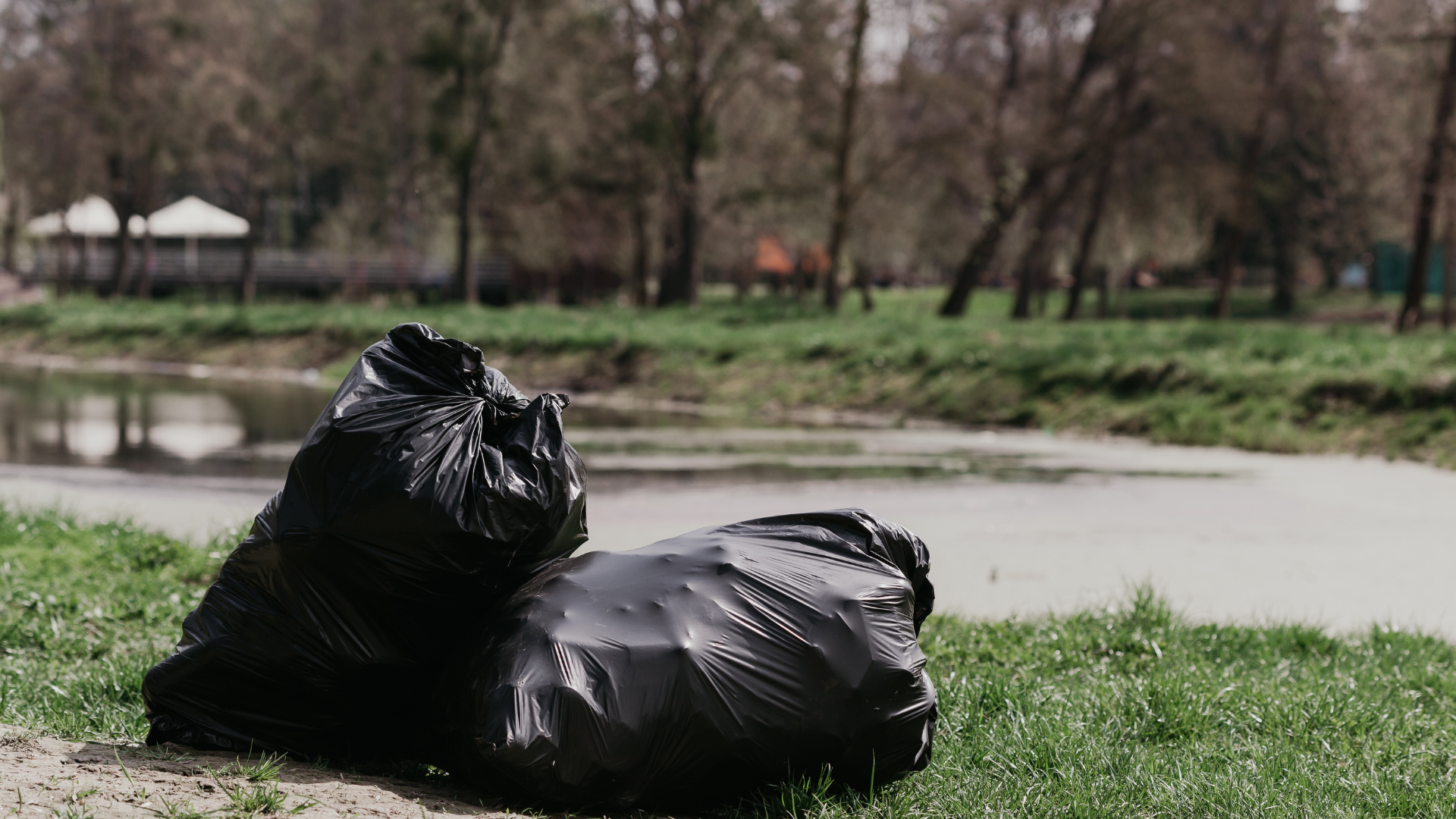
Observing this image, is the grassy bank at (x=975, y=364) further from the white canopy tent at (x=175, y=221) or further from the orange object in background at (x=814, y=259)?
the orange object in background at (x=814, y=259)

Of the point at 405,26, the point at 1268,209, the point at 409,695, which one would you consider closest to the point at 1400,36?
the point at 409,695

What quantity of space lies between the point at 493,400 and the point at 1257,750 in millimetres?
2178

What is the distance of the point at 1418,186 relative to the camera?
20312mm

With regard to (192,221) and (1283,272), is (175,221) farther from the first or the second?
(1283,272)

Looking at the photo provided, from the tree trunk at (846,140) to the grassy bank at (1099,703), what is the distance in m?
20.0

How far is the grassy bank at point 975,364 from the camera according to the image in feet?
39.8

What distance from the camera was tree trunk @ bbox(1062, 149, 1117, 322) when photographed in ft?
99.0

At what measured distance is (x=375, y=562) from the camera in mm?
3150

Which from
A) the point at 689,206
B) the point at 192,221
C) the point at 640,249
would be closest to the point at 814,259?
the point at 640,249

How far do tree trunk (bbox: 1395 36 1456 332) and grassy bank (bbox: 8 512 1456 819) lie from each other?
16.7m

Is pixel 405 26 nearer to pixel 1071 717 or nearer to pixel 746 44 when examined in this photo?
pixel 746 44

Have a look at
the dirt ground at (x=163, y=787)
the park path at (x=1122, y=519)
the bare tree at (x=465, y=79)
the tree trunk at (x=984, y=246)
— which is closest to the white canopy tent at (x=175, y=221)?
the bare tree at (x=465, y=79)

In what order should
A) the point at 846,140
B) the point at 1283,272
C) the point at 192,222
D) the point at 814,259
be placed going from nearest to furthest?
the point at 846,140 → the point at 1283,272 → the point at 192,222 → the point at 814,259

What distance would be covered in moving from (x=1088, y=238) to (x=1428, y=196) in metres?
11.5
